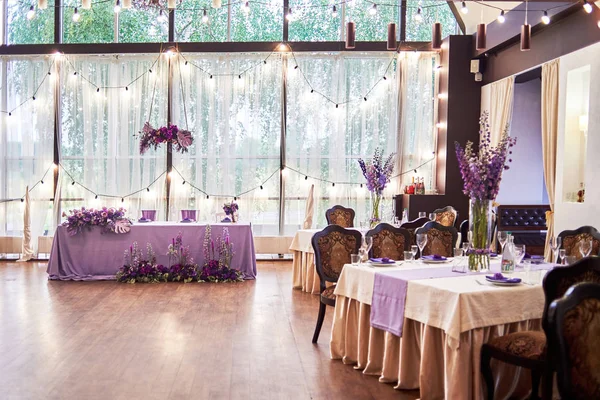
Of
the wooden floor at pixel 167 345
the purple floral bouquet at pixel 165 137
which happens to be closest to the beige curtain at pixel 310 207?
the purple floral bouquet at pixel 165 137

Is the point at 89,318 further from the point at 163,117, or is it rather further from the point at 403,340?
the point at 163,117

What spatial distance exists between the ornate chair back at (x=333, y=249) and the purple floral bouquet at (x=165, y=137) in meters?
4.94

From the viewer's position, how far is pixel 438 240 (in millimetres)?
5809

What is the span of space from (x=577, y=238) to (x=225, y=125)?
670 centimetres

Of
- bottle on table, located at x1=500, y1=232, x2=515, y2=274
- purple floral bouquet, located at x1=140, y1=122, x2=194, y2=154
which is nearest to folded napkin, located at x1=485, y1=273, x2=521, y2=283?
bottle on table, located at x1=500, y1=232, x2=515, y2=274

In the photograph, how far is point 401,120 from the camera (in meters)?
10.8

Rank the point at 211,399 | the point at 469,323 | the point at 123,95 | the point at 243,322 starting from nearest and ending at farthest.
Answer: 1. the point at 469,323
2. the point at 211,399
3. the point at 243,322
4. the point at 123,95

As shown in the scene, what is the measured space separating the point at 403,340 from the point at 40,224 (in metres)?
8.44

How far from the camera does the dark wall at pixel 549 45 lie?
286 inches

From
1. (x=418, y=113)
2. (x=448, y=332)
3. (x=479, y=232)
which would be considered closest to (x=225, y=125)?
(x=418, y=113)

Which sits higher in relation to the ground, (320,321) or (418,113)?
(418,113)

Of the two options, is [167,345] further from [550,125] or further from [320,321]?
[550,125]

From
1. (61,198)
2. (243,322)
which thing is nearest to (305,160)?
(61,198)

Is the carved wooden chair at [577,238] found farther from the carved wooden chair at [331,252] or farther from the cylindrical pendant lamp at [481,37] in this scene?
the cylindrical pendant lamp at [481,37]
